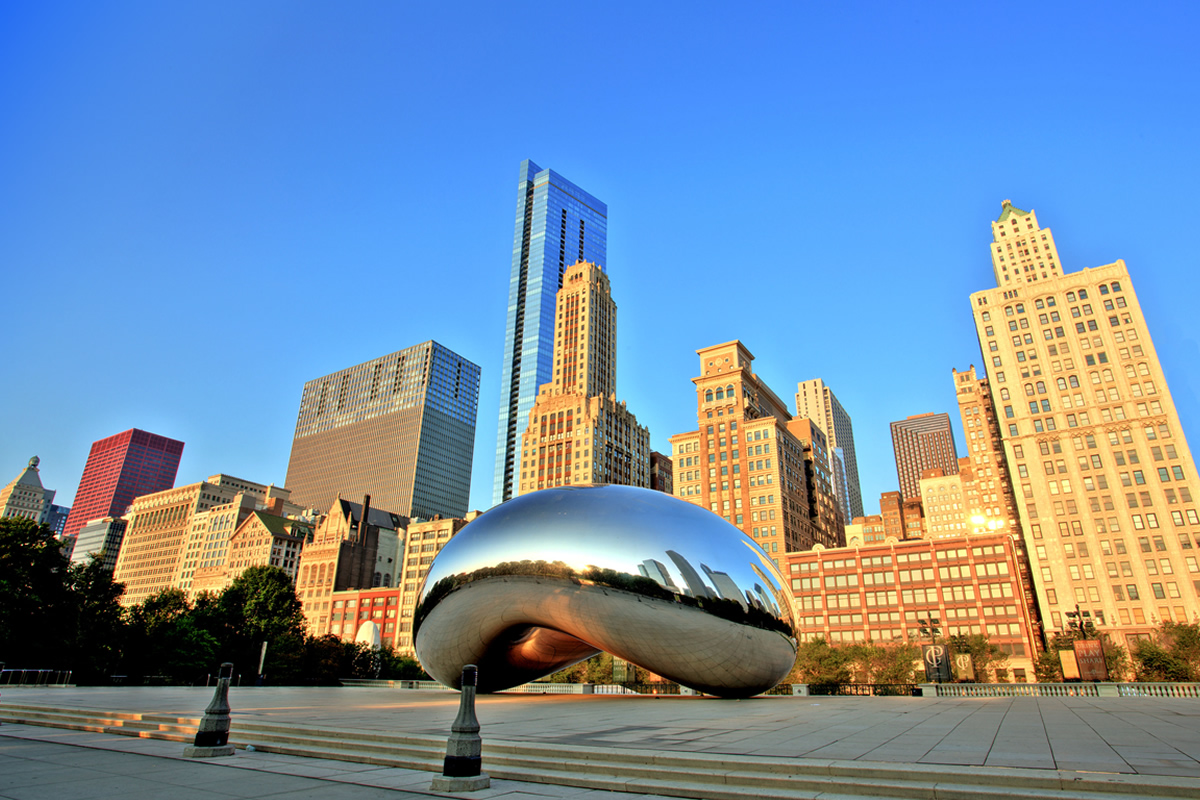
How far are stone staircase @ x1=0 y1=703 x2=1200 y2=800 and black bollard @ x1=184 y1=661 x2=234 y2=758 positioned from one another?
32.9 inches

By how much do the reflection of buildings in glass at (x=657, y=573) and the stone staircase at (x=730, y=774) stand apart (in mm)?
5387

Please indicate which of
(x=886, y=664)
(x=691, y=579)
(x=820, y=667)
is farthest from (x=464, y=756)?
(x=886, y=664)

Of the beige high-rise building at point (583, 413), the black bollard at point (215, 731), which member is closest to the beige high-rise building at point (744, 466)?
the beige high-rise building at point (583, 413)

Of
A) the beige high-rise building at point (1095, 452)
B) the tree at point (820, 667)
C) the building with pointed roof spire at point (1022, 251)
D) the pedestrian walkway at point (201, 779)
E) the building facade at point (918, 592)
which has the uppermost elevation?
the building with pointed roof spire at point (1022, 251)

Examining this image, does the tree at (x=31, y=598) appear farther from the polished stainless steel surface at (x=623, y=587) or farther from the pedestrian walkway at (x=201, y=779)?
the pedestrian walkway at (x=201, y=779)

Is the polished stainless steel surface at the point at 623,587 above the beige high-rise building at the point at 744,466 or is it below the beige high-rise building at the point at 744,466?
below

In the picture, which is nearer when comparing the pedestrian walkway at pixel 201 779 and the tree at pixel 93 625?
the pedestrian walkway at pixel 201 779

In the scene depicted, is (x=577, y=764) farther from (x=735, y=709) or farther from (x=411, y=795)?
(x=735, y=709)

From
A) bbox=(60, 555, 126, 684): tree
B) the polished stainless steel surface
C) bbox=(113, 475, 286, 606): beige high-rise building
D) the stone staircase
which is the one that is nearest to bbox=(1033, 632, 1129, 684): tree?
the polished stainless steel surface

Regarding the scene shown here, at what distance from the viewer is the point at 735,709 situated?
15312 mm

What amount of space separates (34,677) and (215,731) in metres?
36.9

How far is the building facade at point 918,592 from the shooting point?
290ft

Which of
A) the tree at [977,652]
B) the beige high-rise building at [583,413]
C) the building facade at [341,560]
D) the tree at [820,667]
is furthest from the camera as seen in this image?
the beige high-rise building at [583,413]

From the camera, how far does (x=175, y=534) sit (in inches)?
6900
